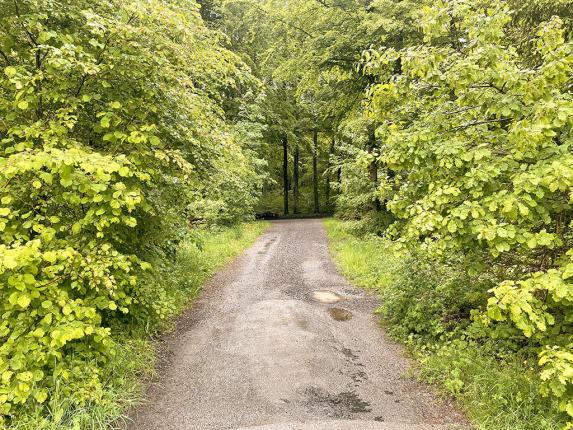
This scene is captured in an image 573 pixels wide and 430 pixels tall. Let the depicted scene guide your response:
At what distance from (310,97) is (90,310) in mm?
26912

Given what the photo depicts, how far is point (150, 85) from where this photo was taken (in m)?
5.02

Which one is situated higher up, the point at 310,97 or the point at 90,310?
the point at 310,97

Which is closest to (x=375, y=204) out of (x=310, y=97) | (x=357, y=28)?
(x=357, y=28)

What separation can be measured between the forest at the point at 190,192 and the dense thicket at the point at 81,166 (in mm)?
24

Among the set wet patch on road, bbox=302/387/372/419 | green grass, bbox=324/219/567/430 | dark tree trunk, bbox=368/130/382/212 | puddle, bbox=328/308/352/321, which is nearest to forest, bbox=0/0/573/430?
green grass, bbox=324/219/567/430

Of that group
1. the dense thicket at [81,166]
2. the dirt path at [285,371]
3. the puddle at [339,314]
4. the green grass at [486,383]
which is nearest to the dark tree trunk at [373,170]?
the dirt path at [285,371]

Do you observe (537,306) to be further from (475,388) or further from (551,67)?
(551,67)

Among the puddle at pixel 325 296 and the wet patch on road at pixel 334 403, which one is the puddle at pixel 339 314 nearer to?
the puddle at pixel 325 296

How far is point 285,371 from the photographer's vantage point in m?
5.25

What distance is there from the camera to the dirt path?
171 inches

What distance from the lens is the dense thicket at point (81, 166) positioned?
146 inches

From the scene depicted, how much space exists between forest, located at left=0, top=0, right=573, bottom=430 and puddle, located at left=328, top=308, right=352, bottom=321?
79 centimetres

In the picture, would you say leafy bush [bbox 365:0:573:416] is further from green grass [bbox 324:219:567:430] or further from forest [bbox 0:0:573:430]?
green grass [bbox 324:219:567:430]

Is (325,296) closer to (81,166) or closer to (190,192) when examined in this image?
(190,192)
